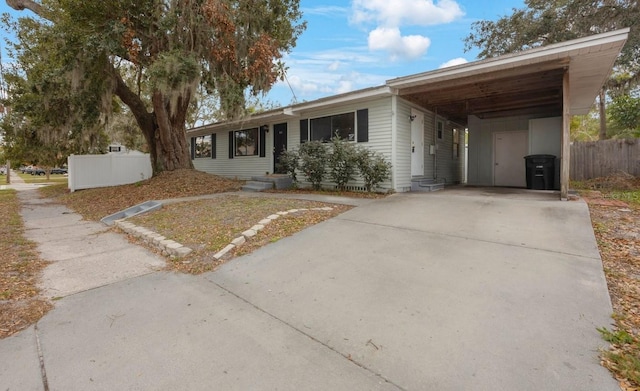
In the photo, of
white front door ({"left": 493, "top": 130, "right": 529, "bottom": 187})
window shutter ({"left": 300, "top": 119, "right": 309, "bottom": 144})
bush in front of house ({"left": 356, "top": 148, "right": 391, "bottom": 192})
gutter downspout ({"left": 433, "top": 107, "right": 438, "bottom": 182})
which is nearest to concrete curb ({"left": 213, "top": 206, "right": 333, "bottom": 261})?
bush in front of house ({"left": 356, "top": 148, "right": 391, "bottom": 192})

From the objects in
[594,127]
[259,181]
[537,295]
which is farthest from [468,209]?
[594,127]

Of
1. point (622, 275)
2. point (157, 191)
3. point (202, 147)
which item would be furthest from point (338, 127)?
point (202, 147)

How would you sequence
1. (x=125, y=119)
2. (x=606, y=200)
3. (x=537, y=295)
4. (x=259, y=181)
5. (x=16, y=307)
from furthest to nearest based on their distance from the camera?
1. (x=125, y=119)
2. (x=259, y=181)
3. (x=606, y=200)
4. (x=16, y=307)
5. (x=537, y=295)

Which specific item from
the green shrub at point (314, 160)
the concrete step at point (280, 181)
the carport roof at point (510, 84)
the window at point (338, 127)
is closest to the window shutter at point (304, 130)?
the window at point (338, 127)

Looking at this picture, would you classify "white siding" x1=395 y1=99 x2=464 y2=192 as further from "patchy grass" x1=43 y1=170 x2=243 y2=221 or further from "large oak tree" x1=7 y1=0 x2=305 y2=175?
"patchy grass" x1=43 y1=170 x2=243 y2=221

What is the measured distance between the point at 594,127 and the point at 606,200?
128 ft

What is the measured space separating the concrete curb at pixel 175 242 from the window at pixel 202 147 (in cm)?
983

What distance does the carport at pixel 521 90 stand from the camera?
19.4ft

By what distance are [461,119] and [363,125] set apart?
5583mm

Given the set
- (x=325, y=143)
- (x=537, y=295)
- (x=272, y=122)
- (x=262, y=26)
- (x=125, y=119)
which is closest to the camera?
(x=537, y=295)

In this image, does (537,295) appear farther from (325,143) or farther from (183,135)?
(183,135)

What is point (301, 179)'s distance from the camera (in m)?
10.9

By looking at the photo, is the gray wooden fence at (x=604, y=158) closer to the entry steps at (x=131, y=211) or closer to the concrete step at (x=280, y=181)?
the concrete step at (x=280, y=181)

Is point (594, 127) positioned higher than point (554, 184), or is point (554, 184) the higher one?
point (594, 127)
